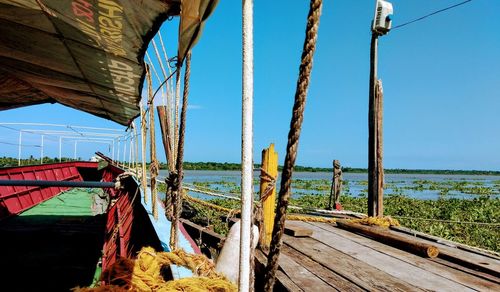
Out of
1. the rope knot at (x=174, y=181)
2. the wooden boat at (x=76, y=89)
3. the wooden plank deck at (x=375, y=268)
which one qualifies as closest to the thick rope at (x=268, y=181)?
the wooden plank deck at (x=375, y=268)

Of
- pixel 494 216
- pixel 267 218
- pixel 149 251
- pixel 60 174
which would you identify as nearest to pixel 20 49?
pixel 149 251

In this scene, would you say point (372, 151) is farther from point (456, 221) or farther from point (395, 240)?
point (395, 240)

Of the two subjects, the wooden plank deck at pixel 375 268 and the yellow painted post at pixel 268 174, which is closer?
the wooden plank deck at pixel 375 268

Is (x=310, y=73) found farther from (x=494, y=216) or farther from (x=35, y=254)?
(x=494, y=216)

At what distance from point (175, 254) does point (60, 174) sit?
1363 centimetres

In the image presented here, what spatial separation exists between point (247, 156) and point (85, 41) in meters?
2.97

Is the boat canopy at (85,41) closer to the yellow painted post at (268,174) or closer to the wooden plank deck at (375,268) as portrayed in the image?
the yellow painted post at (268,174)

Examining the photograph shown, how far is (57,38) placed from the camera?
357 centimetres

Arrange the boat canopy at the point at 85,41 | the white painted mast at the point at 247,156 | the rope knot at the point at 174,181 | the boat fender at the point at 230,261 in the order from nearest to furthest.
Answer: the white painted mast at the point at 247,156 < the boat canopy at the point at 85,41 < the rope knot at the point at 174,181 < the boat fender at the point at 230,261

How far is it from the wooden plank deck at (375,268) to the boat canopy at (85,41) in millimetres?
2525

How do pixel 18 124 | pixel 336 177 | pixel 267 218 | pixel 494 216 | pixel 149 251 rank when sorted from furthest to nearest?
pixel 18 124, pixel 494 216, pixel 336 177, pixel 267 218, pixel 149 251

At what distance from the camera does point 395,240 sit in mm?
5375

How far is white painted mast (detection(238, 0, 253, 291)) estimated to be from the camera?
1199 millimetres

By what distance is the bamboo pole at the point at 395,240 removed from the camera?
478 cm
